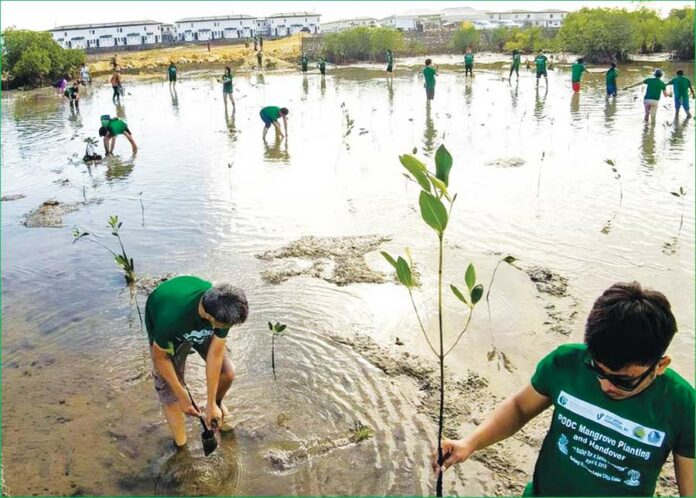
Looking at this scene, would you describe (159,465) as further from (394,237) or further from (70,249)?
(70,249)

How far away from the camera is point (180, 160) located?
13500 mm

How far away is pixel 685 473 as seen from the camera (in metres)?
1.93

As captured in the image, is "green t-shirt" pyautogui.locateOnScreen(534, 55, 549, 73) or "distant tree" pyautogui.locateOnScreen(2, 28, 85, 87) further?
"distant tree" pyautogui.locateOnScreen(2, 28, 85, 87)

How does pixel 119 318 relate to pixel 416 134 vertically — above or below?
below

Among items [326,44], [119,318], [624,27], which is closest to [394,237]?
[119,318]

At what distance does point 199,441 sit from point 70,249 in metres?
5.24

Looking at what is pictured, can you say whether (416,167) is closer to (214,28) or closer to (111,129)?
(111,129)

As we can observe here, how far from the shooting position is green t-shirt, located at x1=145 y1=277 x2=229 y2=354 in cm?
353

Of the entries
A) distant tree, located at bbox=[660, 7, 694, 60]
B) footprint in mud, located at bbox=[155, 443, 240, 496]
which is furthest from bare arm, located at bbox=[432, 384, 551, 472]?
distant tree, located at bbox=[660, 7, 694, 60]

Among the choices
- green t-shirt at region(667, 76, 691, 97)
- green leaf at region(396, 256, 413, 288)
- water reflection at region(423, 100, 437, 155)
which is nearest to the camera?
green leaf at region(396, 256, 413, 288)

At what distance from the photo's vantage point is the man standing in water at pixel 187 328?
3.34 m

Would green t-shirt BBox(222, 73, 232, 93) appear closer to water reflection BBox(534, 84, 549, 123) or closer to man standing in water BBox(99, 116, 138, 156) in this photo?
man standing in water BBox(99, 116, 138, 156)

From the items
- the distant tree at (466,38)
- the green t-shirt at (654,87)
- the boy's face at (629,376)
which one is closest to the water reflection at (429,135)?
the green t-shirt at (654,87)

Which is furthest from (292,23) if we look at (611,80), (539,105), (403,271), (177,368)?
(403,271)
